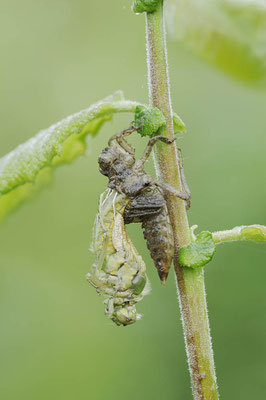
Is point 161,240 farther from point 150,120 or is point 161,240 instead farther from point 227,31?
point 227,31

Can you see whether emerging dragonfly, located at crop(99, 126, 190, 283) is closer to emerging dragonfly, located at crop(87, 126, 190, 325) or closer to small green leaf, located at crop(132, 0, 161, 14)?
emerging dragonfly, located at crop(87, 126, 190, 325)

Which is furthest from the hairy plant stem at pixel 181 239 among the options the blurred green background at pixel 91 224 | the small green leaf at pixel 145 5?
the blurred green background at pixel 91 224

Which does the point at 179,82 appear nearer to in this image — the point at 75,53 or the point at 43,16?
the point at 75,53

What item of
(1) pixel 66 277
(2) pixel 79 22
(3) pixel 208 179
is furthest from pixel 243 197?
(2) pixel 79 22

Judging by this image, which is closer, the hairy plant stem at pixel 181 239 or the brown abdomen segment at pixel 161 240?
the hairy plant stem at pixel 181 239

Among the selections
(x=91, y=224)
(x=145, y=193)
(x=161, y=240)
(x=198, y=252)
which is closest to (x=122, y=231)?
(x=145, y=193)

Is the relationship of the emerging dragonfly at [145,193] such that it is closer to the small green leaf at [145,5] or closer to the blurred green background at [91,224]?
the small green leaf at [145,5]

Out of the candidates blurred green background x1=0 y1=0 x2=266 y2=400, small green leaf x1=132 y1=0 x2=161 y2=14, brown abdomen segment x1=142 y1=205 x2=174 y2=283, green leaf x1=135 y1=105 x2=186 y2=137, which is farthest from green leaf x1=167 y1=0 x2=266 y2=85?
blurred green background x1=0 y1=0 x2=266 y2=400
